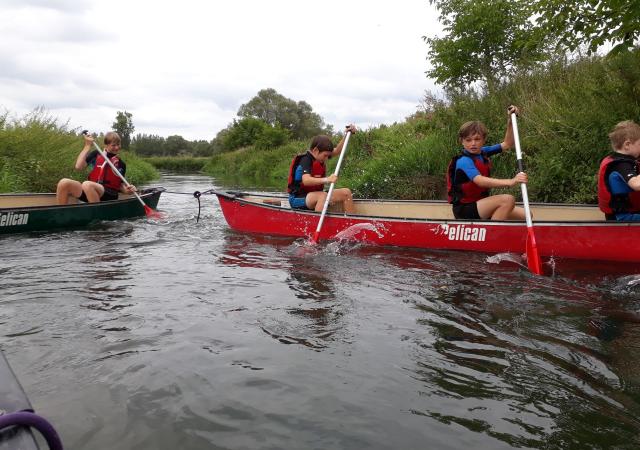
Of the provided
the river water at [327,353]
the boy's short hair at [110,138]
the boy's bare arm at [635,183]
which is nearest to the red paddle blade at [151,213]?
the boy's short hair at [110,138]

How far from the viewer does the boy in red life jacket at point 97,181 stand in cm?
831

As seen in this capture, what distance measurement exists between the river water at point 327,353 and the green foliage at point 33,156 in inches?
251

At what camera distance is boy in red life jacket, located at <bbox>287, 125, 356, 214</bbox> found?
7055mm

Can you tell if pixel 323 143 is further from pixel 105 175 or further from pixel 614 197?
pixel 105 175

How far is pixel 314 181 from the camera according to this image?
22.8ft

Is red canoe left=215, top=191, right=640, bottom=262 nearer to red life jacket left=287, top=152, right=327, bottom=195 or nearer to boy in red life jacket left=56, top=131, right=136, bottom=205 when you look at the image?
red life jacket left=287, top=152, right=327, bottom=195

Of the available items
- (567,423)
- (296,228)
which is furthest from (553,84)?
(567,423)

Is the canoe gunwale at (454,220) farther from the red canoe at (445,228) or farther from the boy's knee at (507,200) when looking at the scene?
the boy's knee at (507,200)

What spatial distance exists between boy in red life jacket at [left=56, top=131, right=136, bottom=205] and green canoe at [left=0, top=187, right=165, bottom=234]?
31 cm

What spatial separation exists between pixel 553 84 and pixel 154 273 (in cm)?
722

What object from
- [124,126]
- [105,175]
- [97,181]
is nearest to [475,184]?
[105,175]

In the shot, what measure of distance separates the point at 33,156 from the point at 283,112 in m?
48.5

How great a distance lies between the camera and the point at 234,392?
256 centimetres

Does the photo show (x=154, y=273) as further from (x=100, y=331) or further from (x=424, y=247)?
(x=424, y=247)
